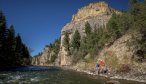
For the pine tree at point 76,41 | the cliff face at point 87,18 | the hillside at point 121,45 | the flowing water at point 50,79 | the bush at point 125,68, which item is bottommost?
the flowing water at point 50,79

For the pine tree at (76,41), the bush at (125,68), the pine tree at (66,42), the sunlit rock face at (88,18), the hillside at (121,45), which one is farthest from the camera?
the pine tree at (66,42)

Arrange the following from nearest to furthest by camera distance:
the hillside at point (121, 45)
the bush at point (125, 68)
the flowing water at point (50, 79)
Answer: the flowing water at point (50, 79) → the bush at point (125, 68) → the hillside at point (121, 45)

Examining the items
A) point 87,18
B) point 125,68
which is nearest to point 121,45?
point 125,68

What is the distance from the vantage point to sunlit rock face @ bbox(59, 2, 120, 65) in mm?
124875

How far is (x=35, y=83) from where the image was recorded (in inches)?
1250

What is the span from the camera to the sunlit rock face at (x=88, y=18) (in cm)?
12488

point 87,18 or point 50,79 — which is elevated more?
point 87,18

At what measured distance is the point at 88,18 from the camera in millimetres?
133250

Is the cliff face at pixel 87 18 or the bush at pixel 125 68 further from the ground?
the cliff face at pixel 87 18

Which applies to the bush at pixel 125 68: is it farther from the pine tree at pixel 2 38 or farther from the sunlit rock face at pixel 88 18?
the sunlit rock face at pixel 88 18

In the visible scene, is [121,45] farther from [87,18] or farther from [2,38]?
[87,18]

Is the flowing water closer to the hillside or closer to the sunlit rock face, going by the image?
the hillside

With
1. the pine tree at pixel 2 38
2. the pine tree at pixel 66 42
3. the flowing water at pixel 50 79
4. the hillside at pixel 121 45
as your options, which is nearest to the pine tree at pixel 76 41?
the hillside at pixel 121 45

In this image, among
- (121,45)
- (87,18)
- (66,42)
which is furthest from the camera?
(66,42)
